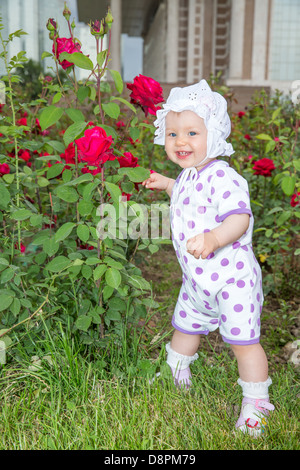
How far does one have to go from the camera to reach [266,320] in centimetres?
249

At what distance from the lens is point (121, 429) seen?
4.81ft

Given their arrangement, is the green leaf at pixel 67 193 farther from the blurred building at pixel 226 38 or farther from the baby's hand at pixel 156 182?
the blurred building at pixel 226 38

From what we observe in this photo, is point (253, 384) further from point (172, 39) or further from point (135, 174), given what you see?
point (172, 39)

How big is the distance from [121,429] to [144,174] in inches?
31.7

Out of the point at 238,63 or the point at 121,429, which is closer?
the point at 121,429

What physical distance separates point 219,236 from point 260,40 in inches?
568

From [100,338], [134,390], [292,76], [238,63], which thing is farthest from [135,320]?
[292,76]

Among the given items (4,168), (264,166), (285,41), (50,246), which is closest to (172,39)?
(285,41)

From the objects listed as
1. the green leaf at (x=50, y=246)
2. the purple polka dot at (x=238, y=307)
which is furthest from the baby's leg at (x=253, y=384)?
the green leaf at (x=50, y=246)

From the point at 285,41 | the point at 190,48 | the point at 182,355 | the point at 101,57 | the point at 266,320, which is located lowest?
the point at 266,320

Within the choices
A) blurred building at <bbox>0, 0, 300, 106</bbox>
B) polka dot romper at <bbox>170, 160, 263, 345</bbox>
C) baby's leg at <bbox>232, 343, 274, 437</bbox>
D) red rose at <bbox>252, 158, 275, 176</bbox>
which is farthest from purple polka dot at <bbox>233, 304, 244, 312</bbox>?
blurred building at <bbox>0, 0, 300, 106</bbox>

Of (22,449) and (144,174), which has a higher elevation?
(144,174)
